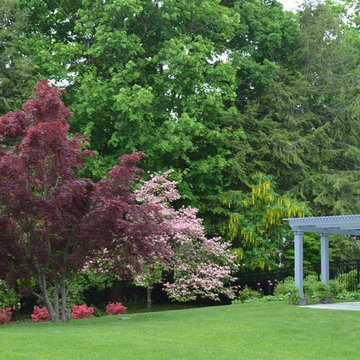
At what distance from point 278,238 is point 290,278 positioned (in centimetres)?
194

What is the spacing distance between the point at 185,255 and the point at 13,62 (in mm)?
9966

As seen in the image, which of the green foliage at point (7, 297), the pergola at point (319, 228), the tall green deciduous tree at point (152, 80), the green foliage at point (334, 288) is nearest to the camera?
the pergola at point (319, 228)

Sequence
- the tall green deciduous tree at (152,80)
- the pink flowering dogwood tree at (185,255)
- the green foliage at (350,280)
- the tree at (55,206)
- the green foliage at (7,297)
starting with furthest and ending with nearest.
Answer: the green foliage at (350,280)
the tall green deciduous tree at (152,80)
the pink flowering dogwood tree at (185,255)
the green foliage at (7,297)
the tree at (55,206)

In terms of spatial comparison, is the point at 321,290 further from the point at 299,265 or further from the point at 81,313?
the point at 81,313

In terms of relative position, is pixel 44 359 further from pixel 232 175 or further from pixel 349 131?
pixel 349 131

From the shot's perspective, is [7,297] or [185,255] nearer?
[7,297]

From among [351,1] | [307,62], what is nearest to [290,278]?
[307,62]

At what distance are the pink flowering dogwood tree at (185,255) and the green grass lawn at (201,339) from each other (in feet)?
21.2

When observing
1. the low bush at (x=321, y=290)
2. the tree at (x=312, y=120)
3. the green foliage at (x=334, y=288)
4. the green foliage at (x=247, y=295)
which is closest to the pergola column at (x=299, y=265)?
the low bush at (x=321, y=290)

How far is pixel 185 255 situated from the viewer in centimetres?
2197

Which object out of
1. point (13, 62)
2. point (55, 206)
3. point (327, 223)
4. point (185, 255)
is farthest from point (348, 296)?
point (13, 62)

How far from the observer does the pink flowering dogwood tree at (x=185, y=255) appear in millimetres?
21094

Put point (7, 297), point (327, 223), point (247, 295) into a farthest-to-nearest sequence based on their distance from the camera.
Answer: point (247, 295) → point (7, 297) → point (327, 223)

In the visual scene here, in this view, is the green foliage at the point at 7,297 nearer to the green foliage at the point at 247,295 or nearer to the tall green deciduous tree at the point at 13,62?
the tall green deciduous tree at the point at 13,62
